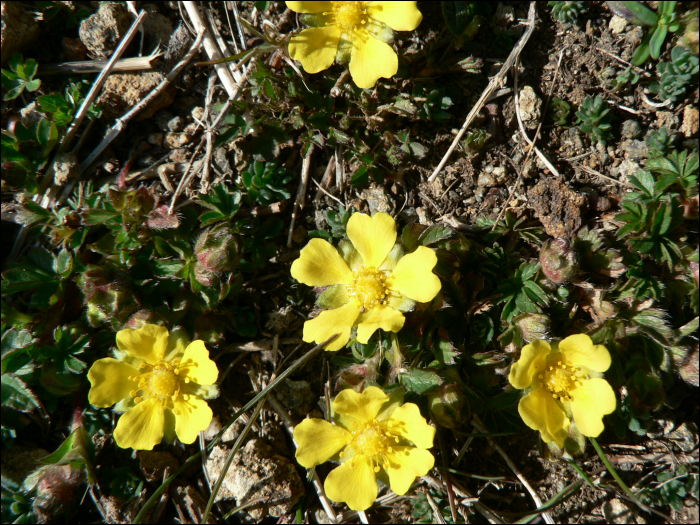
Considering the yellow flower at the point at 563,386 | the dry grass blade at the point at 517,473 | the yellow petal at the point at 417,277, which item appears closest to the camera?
the yellow petal at the point at 417,277

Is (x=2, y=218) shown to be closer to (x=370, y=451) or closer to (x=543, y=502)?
(x=370, y=451)

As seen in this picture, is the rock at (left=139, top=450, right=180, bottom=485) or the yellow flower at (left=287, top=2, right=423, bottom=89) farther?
the rock at (left=139, top=450, right=180, bottom=485)

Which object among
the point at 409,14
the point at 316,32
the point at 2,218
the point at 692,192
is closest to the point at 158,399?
the point at 2,218

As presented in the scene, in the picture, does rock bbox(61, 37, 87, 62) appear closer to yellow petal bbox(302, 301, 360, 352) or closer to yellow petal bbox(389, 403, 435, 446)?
yellow petal bbox(302, 301, 360, 352)

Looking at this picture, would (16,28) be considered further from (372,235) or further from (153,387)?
(372,235)

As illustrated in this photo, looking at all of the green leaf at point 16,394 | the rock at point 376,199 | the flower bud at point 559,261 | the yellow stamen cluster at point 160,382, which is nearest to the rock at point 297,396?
the yellow stamen cluster at point 160,382

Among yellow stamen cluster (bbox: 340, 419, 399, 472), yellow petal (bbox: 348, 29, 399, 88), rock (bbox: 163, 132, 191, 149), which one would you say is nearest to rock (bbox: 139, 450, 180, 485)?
yellow stamen cluster (bbox: 340, 419, 399, 472)

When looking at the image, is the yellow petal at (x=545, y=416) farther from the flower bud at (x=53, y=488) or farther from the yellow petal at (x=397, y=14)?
the flower bud at (x=53, y=488)
